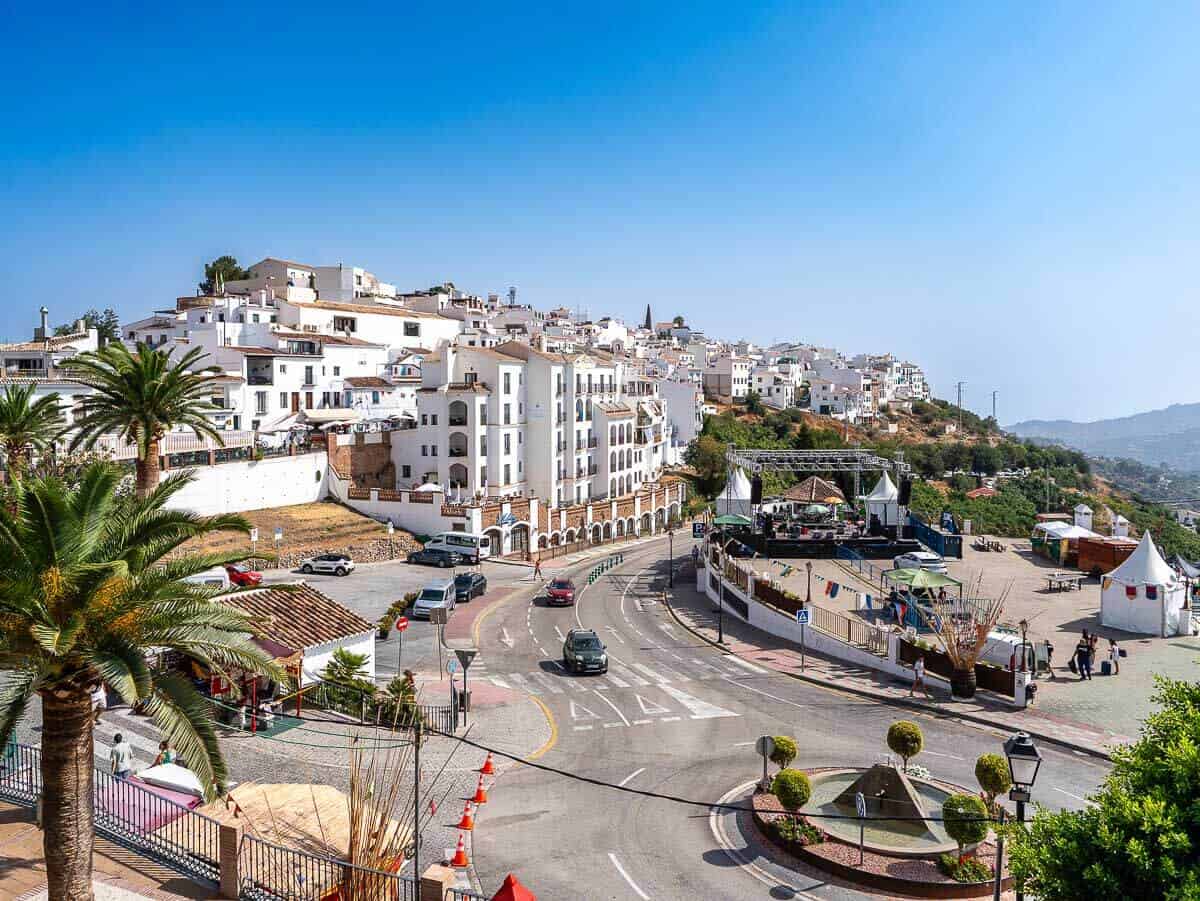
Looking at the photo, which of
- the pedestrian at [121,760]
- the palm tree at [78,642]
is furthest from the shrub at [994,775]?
the pedestrian at [121,760]

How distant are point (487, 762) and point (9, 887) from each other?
29.9 ft

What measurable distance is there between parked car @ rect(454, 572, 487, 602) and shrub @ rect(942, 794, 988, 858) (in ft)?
91.1

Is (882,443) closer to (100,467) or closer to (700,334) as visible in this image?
(700,334)

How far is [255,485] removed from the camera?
51.5m

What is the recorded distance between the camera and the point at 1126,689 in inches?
1061

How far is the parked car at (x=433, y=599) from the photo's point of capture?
36688 millimetres

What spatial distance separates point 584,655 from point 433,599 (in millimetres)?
10011

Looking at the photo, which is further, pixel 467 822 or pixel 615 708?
pixel 615 708

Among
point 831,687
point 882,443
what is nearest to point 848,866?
point 831,687

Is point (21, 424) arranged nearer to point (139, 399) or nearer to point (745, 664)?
point (139, 399)

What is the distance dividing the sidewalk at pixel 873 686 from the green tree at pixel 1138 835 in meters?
13.2

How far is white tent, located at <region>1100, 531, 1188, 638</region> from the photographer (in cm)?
3312

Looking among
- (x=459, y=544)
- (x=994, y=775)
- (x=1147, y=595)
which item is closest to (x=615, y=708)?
(x=994, y=775)

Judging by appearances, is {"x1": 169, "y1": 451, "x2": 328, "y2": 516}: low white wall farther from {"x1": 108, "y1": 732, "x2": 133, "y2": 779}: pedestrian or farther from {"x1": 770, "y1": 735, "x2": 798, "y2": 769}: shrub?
{"x1": 770, "y1": 735, "x2": 798, "y2": 769}: shrub
